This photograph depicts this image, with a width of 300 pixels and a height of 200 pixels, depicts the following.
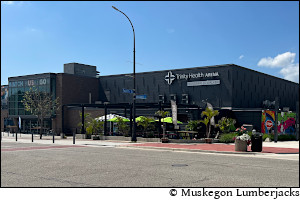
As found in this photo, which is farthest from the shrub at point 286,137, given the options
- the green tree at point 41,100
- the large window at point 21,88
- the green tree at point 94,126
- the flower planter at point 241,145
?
the large window at point 21,88

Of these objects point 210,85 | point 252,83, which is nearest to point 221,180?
point 210,85

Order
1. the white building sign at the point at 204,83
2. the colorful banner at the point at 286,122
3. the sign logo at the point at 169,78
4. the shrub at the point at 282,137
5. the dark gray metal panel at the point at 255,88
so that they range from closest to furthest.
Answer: the shrub at the point at 282,137 < the colorful banner at the point at 286,122 < the white building sign at the point at 204,83 < the dark gray metal panel at the point at 255,88 < the sign logo at the point at 169,78

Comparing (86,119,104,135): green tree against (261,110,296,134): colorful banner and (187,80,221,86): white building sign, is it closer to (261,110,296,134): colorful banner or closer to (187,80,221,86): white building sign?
(187,80,221,86): white building sign

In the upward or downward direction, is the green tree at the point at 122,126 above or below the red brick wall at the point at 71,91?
below

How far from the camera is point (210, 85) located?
44375mm

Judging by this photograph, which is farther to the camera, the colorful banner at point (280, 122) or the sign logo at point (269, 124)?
the colorful banner at point (280, 122)

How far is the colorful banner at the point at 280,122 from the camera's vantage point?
122 ft

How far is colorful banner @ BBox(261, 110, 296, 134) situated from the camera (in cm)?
3733

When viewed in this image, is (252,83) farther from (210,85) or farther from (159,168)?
(159,168)

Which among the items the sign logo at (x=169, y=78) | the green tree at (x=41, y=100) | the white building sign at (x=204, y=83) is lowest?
the green tree at (x=41, y=100)

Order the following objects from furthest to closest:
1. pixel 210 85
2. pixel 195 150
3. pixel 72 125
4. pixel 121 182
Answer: pixel 72 125 → pixel 210 85 → pixel 195 150 → pixel 121 182

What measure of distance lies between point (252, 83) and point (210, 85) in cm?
664

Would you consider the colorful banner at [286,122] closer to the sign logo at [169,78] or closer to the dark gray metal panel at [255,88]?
the dark gray metal panel at [255,88]

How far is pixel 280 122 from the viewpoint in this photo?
128ft
